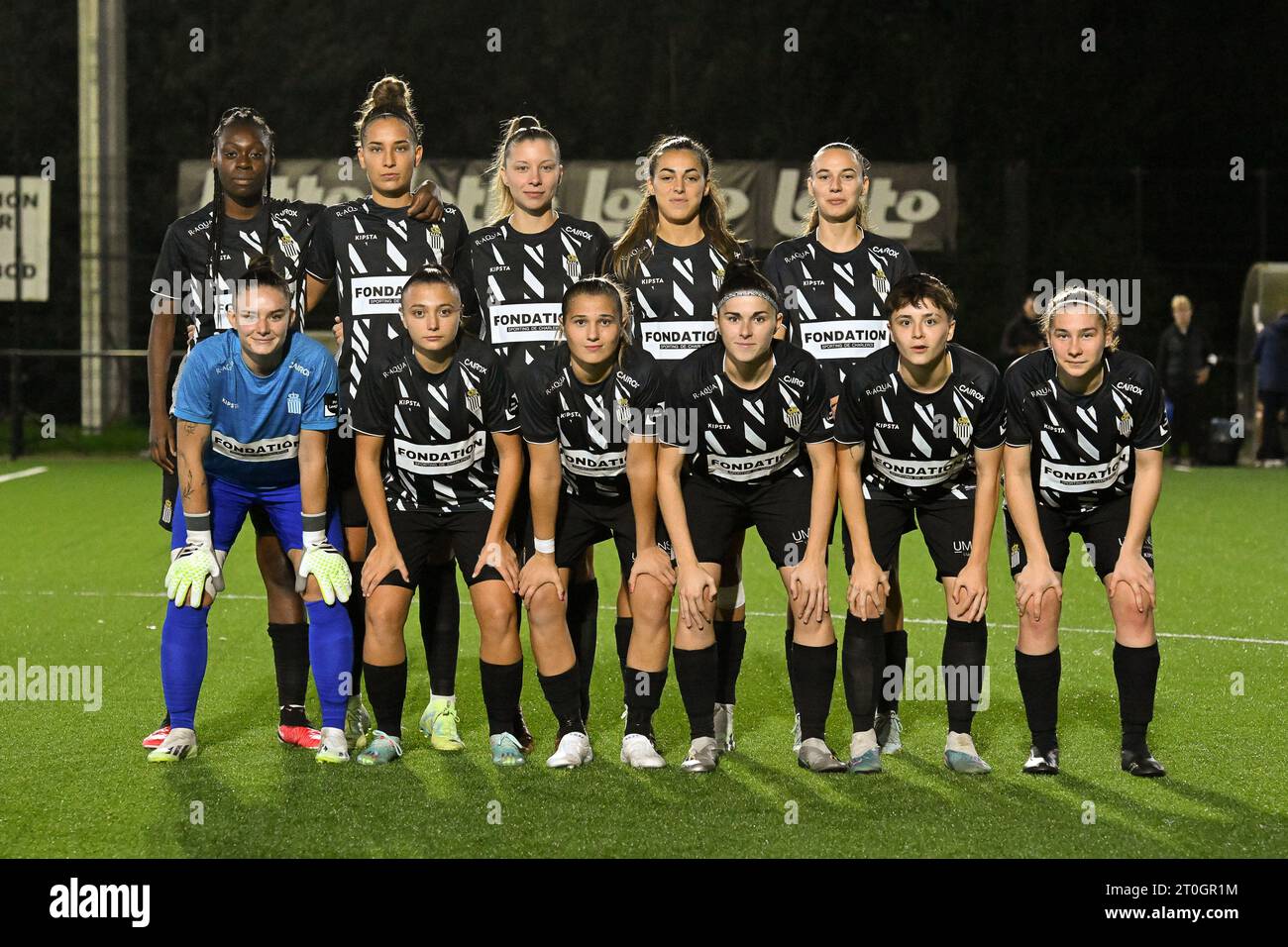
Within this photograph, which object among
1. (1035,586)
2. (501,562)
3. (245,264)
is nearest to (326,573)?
(501,562)

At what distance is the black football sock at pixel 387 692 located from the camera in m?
4.96

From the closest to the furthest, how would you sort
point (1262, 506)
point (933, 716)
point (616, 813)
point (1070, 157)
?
point (616, 813) < point (933, 716) < point (1262, 506) < point (1070, 157)

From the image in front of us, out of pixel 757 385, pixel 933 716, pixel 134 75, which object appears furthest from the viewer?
pixel 134 75

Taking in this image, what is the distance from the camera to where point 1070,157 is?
22.4m

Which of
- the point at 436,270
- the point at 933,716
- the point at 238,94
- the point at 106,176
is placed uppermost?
the point at 238,94

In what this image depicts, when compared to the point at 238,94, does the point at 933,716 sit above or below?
below

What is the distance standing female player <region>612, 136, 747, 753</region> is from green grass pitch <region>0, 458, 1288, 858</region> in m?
0.34

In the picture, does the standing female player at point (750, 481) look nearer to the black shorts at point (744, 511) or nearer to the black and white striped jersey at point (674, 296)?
the black shorts at point (744, 511)

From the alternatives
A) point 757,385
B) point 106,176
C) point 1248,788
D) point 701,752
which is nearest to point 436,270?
point 757,385

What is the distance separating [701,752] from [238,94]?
1786 cm

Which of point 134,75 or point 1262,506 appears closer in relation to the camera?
point 1262,506

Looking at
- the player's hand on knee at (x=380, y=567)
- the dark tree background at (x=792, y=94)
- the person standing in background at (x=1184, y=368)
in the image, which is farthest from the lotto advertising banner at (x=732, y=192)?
the player's hand on knee at (x=380, y=567)

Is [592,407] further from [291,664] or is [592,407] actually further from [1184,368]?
Result: [1184,368]

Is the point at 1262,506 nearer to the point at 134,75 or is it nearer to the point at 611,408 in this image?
the point at 611,408
